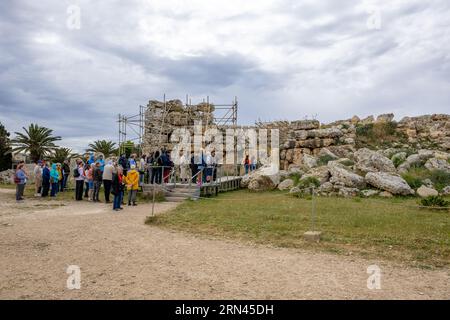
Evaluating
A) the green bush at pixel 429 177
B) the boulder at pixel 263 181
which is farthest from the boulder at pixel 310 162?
the green bush at pixel 429 177

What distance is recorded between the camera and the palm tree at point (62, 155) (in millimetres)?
31558

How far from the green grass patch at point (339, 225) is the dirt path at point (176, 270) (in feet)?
2.22

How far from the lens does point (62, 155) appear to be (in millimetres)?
32156

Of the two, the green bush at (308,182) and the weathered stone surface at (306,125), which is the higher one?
the weathered stone surface at (306,125)

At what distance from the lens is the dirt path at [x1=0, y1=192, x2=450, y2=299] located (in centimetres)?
512

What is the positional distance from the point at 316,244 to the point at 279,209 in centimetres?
460

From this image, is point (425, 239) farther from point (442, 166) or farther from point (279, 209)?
point (442, 166)

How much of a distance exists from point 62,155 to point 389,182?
26175 millimetres

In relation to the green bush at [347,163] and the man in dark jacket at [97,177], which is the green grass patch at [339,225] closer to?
the man in dark jacket at [97,177]

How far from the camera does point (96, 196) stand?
15.7 m

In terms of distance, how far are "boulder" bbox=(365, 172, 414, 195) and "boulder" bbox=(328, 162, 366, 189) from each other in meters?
0.40

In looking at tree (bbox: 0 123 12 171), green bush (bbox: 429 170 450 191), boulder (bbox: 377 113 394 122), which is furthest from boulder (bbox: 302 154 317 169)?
tree (bbox: 0 123 12 171)

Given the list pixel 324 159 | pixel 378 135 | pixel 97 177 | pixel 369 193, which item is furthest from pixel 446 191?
pixel 97 177
